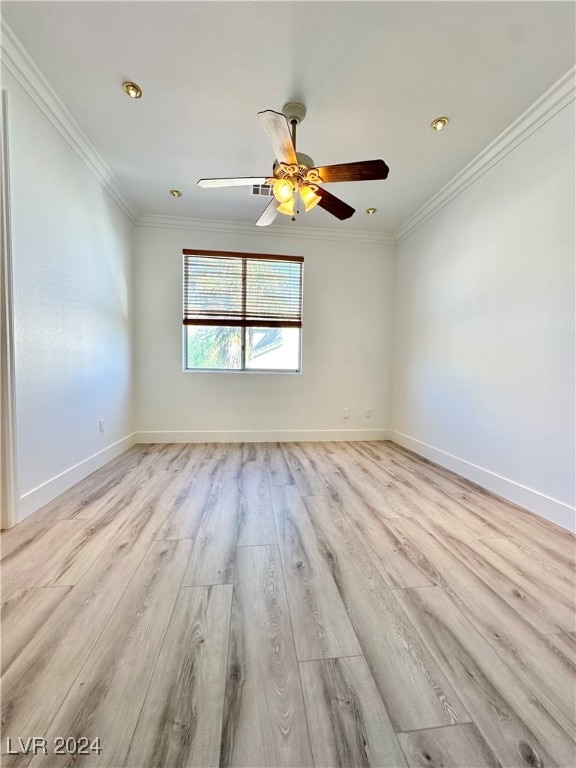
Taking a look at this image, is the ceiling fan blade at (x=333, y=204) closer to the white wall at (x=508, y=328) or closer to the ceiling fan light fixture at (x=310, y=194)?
the ceiling fan light fixture at (x=310, y=194)

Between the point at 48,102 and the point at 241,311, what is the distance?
235 centimetres

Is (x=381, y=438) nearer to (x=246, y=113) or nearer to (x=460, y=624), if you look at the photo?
(x=460, y=624)

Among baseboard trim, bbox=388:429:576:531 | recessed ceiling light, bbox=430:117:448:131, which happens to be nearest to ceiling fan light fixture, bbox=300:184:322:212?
recessed ceiling light, bbox=430:117:448:131

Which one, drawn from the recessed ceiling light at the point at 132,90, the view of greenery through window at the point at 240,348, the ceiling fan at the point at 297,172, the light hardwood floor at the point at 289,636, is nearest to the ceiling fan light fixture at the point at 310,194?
the ceiling fan at the point at 297,172

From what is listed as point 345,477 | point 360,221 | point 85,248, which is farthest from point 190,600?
point 360,221

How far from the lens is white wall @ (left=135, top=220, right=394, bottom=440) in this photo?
3768mm

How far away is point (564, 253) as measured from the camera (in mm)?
1938

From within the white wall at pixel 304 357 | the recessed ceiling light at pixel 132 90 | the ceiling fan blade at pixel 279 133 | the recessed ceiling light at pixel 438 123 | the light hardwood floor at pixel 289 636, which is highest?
the recessed ceiling light at pixel 132 90

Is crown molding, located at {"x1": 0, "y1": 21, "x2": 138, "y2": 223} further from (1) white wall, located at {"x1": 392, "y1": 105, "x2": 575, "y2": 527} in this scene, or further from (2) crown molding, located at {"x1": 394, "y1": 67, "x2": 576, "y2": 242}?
(1) white wall, located at {"x1": 392, "y1": 105, "x2": 575, "y2": 527}

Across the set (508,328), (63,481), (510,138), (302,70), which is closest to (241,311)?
(302,70)

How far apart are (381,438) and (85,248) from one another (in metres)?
4.03

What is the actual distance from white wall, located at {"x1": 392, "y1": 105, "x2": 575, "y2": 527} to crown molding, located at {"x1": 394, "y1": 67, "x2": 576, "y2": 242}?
0.17ft

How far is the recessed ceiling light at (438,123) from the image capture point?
2.13 meters

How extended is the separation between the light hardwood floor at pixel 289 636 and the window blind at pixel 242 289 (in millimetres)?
2489
